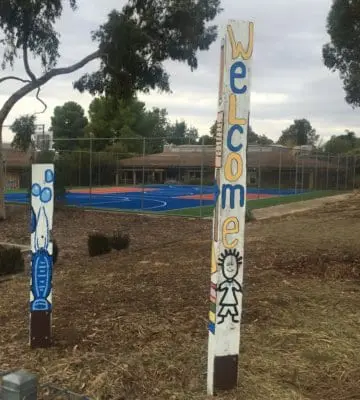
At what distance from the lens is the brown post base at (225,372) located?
3.45 m

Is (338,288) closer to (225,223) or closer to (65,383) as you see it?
(225,223)

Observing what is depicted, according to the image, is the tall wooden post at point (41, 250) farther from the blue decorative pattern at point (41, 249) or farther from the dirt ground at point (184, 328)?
the dirt ground at point (184, 328)

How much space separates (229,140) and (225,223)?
1.68 feet

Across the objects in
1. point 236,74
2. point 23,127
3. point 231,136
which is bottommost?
point 231,136

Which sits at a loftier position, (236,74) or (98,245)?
(236,74)

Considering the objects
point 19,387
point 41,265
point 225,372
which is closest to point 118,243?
point 41,265

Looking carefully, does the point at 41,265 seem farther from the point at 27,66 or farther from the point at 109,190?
the point at 109,190

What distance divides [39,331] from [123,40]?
14238mm

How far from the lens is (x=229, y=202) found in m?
3.39

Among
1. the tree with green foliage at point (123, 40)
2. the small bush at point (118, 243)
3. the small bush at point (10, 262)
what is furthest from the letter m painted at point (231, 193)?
the tree with green foliage at point (123, 40)

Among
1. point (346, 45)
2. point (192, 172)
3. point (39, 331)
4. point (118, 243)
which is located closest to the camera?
point (39, 331)

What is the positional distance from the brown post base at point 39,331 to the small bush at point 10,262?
4268 millimetres

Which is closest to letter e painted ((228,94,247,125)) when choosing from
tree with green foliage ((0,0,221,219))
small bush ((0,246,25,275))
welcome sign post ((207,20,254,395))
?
welcome sign post ((207,20,254,395))

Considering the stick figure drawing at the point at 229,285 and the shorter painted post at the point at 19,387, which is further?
the stick figure drawing at the point at 229,285
